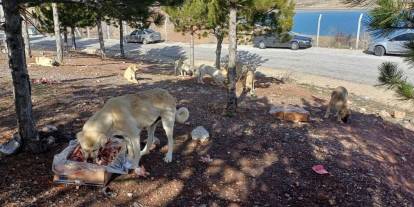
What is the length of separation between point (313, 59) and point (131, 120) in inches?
855

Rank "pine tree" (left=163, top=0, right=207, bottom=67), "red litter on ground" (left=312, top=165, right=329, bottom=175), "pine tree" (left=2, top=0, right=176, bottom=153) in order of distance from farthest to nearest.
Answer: "pine tree" (left=163, top=0, right=207, bottom=67)
"red litter on ground" (left=312, top=165, right=329, bottom=175)
"pine tree" (left=2, top=0, right=176, bottom=153)

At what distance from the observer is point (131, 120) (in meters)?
5.63

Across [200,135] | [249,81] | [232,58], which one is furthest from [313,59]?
[200,135]

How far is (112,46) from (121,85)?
26.4m

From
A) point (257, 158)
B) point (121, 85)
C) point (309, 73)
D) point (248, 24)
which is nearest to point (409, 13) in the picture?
point (257, 158)

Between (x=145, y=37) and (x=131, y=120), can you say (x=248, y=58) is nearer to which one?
(x=145, y=37)

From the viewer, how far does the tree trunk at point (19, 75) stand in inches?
223

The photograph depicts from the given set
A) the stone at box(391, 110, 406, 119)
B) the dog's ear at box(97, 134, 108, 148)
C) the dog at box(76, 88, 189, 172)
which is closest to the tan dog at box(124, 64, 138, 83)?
the dog at box(76, 88, 189, 172)

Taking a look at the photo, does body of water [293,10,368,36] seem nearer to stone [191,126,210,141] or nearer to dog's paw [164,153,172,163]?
stone [191,126,210,141]

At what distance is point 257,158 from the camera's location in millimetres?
7090

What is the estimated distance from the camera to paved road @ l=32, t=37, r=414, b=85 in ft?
68.4

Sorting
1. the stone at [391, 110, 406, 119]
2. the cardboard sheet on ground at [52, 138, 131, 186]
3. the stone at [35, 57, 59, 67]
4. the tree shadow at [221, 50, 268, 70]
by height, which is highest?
the stone at [35, 57, 59, 67]

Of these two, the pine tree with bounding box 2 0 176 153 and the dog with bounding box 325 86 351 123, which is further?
the dog with bounding box 325 86 351 123

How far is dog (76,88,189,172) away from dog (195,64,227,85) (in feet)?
27.0
